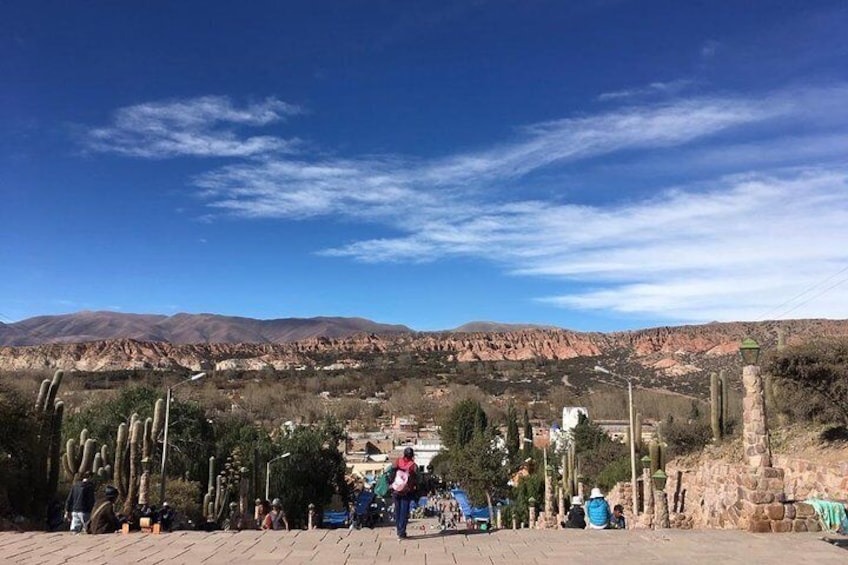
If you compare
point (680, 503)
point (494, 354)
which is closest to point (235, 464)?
point (680, 503)

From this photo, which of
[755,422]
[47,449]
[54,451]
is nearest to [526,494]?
[54,451]

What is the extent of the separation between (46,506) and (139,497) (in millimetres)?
2653

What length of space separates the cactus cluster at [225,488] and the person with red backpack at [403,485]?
2129cm

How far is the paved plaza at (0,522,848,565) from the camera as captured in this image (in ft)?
28.1

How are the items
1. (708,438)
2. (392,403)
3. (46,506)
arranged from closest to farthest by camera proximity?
(46,506) < (708,438) < (392,403)

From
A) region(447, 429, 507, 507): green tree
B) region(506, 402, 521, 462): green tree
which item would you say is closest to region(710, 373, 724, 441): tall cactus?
region(447, 429, 507, 507): green tree

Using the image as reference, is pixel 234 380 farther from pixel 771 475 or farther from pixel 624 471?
pixel 771 475

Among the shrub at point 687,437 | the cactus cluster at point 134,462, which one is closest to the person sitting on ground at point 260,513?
the cactus cluster at point 134,462

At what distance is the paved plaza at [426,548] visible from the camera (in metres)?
8.55

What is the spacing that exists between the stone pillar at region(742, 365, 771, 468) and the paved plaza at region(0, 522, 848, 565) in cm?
118

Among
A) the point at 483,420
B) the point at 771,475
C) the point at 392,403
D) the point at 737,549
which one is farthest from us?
the point at 392,403

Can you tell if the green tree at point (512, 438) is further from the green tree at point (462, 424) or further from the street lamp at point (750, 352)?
the street lamp at point (750, 352)

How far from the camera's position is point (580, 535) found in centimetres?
1063

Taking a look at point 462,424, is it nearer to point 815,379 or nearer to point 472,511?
point 472,511
